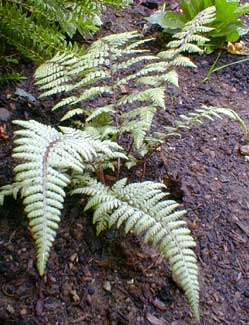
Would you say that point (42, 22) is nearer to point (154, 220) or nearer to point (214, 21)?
point (214, 21)

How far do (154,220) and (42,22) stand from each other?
1296mm

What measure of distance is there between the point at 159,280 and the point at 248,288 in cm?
36

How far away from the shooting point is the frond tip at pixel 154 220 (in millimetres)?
1494

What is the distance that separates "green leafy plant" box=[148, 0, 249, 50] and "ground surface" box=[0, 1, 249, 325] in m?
0.96

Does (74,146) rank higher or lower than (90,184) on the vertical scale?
higher

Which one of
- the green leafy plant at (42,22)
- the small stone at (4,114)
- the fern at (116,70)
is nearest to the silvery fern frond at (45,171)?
the fern at (116,70)

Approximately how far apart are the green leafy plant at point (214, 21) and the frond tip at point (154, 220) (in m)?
1.53

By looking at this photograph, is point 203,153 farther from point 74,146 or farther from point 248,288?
point 74,146

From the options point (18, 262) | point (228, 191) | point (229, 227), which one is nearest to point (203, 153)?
point (228, 191)

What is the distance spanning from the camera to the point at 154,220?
1606mm

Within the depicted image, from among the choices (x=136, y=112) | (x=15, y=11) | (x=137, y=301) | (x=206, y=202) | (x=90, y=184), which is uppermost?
(x=15, y=11)

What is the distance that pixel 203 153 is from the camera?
7.74 feet

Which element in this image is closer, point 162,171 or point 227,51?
point 162,171

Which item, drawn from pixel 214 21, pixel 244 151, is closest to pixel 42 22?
pixel 214 21
